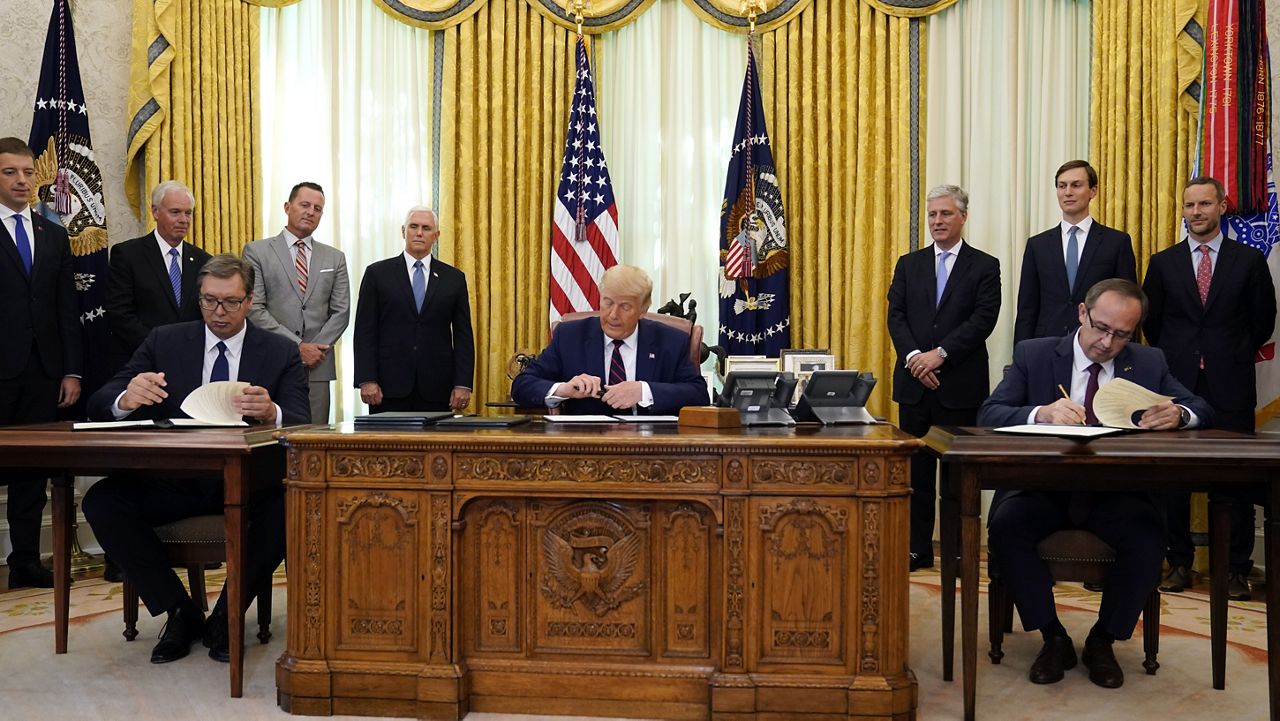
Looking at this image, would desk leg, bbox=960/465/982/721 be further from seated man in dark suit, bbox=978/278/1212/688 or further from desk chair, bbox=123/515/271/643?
desk chair, bbox=123/515/271/643

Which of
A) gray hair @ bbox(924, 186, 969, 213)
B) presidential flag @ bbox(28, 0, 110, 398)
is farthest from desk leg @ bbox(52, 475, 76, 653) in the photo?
gray hair @ bbox(924, 186, 969, 213)

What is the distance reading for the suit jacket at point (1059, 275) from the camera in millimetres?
5191

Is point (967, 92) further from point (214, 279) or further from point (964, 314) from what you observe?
point (214, 279)

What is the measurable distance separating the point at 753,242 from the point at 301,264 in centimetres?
261

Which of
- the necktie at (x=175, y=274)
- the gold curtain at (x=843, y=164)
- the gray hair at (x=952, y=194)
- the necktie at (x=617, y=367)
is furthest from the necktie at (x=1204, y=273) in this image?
the necktie at (x=175, y=274)

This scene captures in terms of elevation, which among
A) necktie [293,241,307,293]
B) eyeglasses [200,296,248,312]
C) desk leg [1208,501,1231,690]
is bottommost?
desk leg [1208,501,1231,690]

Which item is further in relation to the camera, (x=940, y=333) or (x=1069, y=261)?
(x=940, y=333)

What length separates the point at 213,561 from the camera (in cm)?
366

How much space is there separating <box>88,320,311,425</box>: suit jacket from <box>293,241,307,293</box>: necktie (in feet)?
5.12

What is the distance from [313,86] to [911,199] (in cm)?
387

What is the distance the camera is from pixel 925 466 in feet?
18.1

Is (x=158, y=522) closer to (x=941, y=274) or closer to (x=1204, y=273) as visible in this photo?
(x=941, y=274)

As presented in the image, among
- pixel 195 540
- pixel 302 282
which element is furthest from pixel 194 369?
pixel 302 282

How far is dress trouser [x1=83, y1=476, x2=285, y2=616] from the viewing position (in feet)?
12.1
